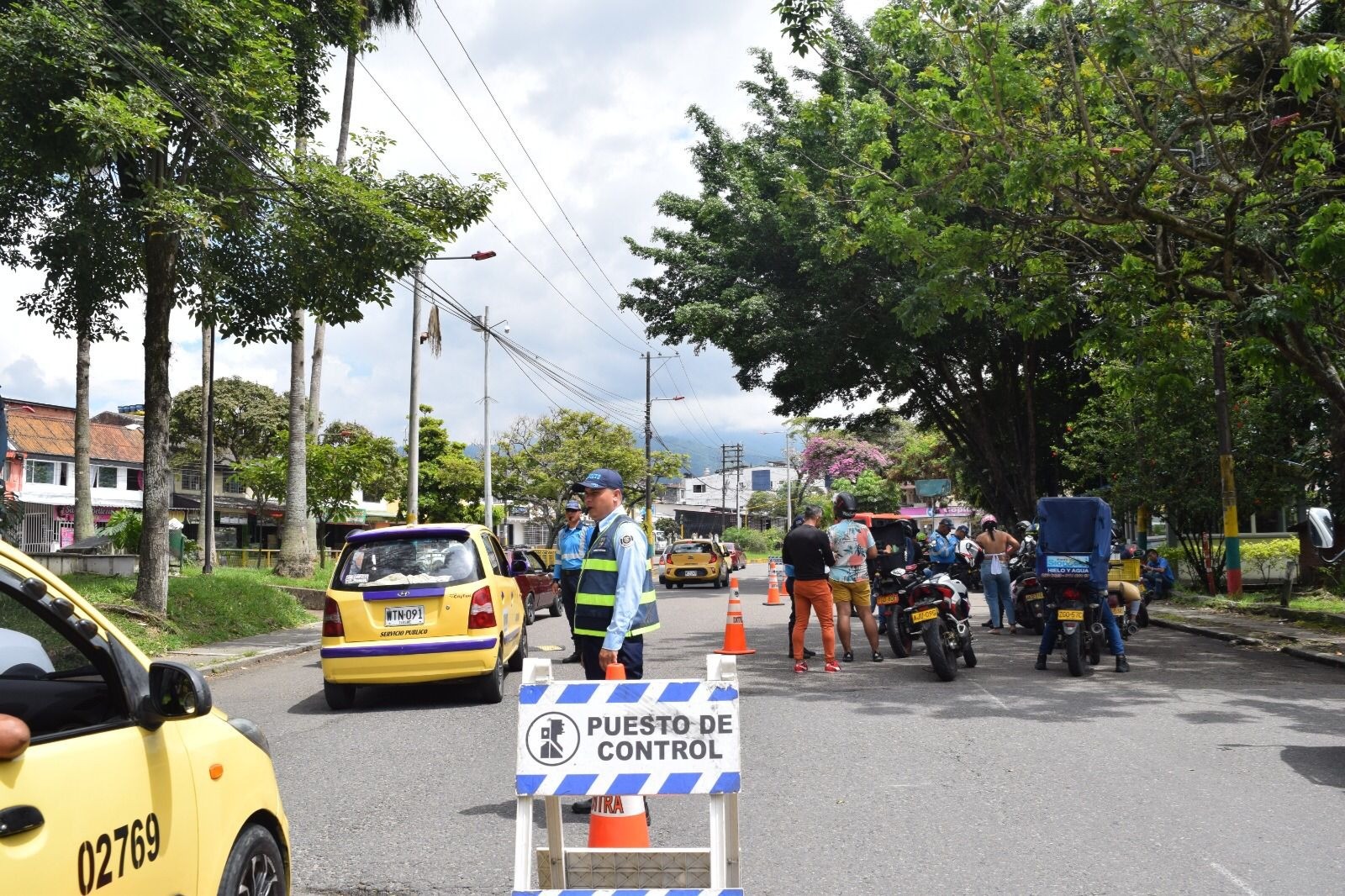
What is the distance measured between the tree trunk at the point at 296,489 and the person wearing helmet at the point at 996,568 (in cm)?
1399

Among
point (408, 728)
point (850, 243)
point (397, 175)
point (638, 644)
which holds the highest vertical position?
point (397, 175)

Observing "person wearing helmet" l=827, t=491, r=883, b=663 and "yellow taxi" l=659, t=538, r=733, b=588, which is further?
"yellow taxi" l=659, t=538, r=733, b=588

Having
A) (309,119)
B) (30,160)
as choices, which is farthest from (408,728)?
(309,119)

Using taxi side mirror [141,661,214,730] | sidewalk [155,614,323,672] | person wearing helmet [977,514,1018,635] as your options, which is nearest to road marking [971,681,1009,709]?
person wearing helmet [977,514,1018,635]

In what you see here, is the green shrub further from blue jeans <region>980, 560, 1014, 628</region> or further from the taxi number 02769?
the taxi number 02769

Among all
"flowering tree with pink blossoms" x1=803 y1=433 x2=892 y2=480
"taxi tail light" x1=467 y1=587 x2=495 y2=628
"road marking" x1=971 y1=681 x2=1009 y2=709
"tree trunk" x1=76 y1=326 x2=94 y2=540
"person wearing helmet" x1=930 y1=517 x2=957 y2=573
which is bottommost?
Answer: "road marking" x1=971 y1=681 x2=1009 y2=709

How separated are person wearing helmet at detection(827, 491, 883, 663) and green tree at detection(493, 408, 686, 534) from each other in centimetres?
4233

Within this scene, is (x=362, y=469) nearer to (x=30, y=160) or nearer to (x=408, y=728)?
(x=30, y=160)

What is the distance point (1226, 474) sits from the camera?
20.8m

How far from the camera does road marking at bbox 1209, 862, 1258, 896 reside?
512cm

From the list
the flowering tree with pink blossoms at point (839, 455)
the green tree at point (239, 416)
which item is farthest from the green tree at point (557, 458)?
the flowering tree with pink blossoms at point (839, 455)

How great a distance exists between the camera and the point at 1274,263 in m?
14.0

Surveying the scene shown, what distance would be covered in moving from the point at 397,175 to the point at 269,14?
2.56 m

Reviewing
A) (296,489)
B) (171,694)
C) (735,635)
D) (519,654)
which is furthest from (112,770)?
(296,489)
